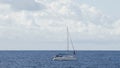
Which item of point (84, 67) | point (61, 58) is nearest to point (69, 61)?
point (61, 58)

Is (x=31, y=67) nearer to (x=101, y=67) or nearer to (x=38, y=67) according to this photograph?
(x=38, y=67)

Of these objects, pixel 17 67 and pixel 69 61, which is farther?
Result: pixel 69 61

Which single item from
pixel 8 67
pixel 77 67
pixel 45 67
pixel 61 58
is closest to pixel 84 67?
pixel 77 67

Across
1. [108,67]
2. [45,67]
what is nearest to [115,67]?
[108,67]

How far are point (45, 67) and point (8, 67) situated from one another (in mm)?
12105

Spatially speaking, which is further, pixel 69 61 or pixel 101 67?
pixel 69 61

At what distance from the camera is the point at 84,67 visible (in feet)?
525

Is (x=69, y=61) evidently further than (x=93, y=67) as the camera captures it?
Yes

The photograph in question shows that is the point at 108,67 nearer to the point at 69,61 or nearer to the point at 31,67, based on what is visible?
the point at 31,67

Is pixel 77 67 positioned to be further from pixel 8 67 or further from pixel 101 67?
pixel 8 67

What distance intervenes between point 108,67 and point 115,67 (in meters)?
2.26

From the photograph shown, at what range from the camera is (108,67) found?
521ft

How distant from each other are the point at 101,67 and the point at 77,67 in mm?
7823

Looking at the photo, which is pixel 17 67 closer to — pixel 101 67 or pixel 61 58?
pixel 101 67
